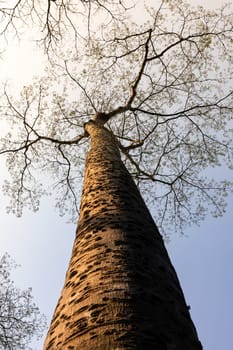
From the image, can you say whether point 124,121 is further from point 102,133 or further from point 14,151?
point 102,133

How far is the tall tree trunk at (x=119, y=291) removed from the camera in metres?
1.43

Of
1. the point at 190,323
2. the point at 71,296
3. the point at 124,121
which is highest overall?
the point at 124,121

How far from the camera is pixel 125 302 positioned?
5.29 feet

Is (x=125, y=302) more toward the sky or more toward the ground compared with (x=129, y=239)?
more toward the ground

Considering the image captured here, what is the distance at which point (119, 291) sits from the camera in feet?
5.59

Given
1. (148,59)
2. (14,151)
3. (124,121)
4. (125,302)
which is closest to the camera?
(125,302)

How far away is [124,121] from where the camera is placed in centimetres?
1045

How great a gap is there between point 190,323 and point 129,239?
662 mm

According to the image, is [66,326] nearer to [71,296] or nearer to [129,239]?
[71,296]

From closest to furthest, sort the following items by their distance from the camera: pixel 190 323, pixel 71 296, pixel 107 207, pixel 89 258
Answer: pixel 190 323, pixel 71 296, pixel 89 258, pixel 107 207

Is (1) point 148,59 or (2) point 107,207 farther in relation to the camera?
(1) point 148,59

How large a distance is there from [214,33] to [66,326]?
8466 mm

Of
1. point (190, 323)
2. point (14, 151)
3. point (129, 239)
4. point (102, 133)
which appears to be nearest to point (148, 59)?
point (102, 133)

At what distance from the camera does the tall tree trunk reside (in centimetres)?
143
